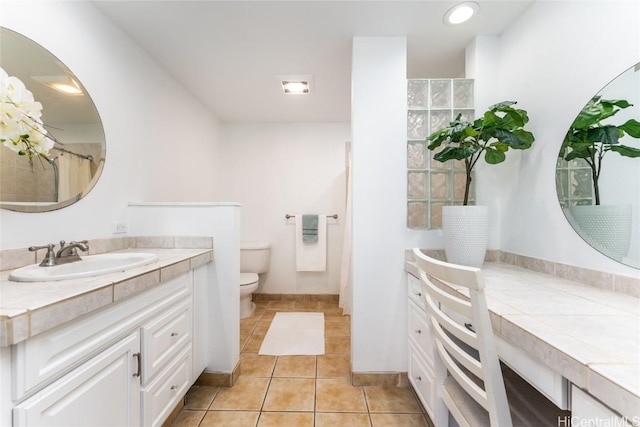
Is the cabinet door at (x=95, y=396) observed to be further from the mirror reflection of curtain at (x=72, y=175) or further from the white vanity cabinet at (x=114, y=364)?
the mirror reflection of curtain at (x=72, y=175)

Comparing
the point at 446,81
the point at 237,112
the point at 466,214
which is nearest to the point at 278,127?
the point at 237,112

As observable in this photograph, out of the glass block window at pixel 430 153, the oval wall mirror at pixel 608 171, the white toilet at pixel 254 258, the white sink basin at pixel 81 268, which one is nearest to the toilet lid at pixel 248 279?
the white toilet at pixel 254 258

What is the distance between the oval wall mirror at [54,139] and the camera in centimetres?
105

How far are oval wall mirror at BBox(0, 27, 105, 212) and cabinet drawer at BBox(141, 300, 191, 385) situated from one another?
2.44ft

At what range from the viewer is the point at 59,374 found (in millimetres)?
708

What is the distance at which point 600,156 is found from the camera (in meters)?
1.05

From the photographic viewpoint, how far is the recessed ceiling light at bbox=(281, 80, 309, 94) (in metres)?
2.18

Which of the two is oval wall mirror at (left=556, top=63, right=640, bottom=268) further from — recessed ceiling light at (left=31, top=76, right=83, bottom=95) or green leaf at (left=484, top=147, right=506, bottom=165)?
recessed ceiling light at (left=31, top=76, right=83, bottom=95)

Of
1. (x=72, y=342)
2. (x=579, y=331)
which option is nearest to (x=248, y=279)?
(x=72, y=342)

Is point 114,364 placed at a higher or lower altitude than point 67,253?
lower

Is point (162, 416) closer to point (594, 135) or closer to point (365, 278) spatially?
point (365, 278)

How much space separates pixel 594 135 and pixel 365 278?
1271 millimetres

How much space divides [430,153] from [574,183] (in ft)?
2.37

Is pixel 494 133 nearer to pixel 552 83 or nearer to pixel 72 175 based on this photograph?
pixel 552 83
